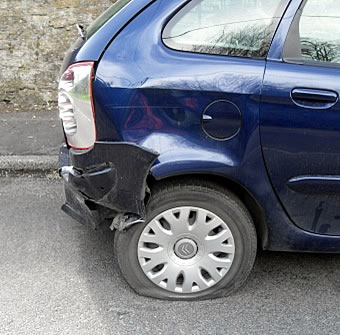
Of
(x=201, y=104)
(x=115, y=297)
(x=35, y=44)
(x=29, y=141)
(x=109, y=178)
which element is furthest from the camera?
(x=35, y=44)

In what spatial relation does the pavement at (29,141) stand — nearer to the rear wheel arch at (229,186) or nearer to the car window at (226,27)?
the rear wheel arch at (229,186)

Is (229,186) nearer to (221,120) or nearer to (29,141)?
(221,120)

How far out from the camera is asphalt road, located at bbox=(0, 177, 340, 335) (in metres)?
2.55

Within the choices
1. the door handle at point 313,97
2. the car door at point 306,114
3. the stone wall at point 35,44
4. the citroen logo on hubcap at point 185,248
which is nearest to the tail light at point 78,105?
the citroen logo on hubcap at point 185,248

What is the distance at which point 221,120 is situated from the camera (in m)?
2.38

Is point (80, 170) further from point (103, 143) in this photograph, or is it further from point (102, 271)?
point (102, 271)

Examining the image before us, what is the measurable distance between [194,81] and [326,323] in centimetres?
143

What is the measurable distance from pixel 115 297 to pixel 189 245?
55cm

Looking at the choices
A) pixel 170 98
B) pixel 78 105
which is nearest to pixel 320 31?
pixel 170 98

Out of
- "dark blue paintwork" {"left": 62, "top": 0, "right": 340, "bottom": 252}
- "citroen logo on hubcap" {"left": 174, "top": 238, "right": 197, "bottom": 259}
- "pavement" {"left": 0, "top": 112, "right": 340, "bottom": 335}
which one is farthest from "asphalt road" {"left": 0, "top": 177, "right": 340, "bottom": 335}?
"dark blue paintwork" {"left": 62, "top": 0, "right": 340, "bottom": 252}

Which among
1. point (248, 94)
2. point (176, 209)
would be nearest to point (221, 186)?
point (176, 209)

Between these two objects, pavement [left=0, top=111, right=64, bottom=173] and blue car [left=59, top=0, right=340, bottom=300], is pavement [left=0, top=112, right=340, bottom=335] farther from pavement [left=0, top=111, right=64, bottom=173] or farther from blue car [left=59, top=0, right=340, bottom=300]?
pavement [left=0, top=111, right=64, bottom=173]

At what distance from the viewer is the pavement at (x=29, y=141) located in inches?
174

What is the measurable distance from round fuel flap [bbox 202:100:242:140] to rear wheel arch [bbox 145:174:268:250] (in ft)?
0.77
